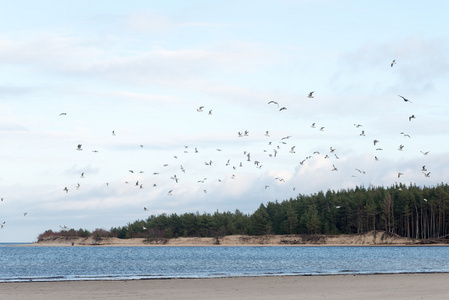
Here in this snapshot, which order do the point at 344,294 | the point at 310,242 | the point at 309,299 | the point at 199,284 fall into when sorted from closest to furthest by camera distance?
the point at 309,299 → the point at 344,294 → the point at 199,284 → the point at 310,242

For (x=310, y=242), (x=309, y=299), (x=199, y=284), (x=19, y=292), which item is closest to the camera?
(x=309, y=299)

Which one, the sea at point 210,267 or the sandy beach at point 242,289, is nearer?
the sandy beach at point 242,289

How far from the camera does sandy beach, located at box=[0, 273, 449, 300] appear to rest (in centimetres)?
3797

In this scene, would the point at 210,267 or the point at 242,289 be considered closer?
the point at 242,289

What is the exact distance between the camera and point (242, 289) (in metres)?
42.9

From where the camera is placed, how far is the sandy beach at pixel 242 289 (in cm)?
3797

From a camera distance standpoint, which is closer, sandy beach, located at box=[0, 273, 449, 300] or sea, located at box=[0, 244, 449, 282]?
sandy beach, located at box=[0, 273, 449, 300]

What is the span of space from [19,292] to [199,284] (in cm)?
1390

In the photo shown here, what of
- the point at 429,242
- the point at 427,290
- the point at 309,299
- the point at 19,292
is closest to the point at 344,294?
the point at 309,299

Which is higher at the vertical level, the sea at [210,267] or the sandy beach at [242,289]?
the sandy beach at [242,289]

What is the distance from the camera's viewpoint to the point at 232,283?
48438 mm

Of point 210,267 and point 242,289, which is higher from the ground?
point 242,289

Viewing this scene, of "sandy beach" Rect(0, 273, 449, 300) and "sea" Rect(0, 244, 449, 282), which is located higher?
"sandy beach" Rect(0, 273, 449, 300)

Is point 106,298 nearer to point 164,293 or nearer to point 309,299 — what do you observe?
point 164,293
